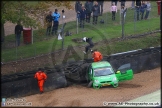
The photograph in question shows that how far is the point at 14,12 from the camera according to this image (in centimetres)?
2445

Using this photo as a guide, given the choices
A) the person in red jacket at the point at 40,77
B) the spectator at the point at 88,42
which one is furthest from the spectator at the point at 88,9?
the person in red jacket at the point at 40,77

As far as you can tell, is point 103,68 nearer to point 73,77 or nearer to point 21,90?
point 73,77

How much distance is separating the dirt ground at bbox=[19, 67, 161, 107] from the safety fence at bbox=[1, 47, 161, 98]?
42cm

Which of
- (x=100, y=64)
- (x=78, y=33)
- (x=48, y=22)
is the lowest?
(x=100, y=64)

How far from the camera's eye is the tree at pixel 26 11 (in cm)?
2417

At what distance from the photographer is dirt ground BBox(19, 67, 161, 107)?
73.2ft

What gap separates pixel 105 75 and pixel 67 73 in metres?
2.04

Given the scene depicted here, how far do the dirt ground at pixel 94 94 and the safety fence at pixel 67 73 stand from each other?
1.39ft

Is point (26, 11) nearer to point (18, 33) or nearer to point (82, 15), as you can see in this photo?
point (18, 33)

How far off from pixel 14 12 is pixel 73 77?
185 inches

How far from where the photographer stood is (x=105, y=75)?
25.0 m

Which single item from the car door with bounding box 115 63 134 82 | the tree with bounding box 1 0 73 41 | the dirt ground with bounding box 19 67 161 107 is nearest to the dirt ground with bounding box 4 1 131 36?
the tree with bounding box 1 0 73 41

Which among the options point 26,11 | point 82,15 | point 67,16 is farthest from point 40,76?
point 67,16

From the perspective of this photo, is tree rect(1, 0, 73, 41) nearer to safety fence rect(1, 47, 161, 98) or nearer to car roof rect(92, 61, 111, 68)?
safety fence rect(1, 47, 161, 98)
